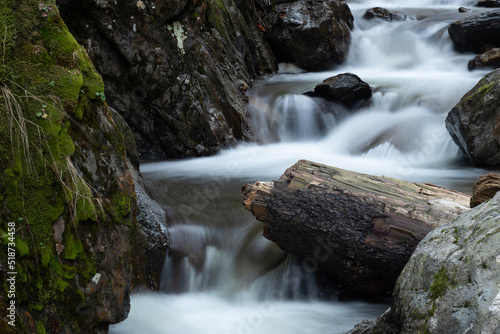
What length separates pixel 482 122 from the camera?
6.20m

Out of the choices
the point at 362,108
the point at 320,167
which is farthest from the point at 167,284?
the point at 362,108

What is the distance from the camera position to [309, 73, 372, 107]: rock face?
361 inches

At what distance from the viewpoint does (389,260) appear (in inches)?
135

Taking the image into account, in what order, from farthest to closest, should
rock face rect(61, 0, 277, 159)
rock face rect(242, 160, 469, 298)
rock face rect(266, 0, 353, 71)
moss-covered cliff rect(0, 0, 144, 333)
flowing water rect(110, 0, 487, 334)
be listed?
rock face rect(266, 0, 353, 71) < rock face rect(61, 0, 277, 159) < flowing water rect(110, 0, 487, 334) < rock face rect(242, 160, 469, 298) < moss-covered cliff rect(0, 0, 144, 333)

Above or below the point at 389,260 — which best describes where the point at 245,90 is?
above

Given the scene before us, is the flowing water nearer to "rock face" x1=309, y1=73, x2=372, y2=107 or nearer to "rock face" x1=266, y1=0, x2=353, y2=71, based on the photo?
"rock face" x1=309, y1=73, x2=372, y2=107

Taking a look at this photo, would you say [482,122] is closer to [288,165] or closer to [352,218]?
[288,165]

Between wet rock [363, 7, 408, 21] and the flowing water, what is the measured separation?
384mm

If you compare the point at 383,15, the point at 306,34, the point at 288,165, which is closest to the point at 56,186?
the point at 288,165

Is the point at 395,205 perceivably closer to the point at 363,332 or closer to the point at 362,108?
the point at 363,332

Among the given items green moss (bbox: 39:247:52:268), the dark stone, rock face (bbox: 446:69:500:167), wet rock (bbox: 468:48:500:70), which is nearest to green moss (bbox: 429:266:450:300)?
the dark stone

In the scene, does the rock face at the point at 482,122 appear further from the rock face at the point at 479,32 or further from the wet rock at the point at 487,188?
the rock face at the point at 479,32

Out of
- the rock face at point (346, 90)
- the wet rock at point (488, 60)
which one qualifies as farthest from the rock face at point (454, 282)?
the wet rock at point (488, 60)

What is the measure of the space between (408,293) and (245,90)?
7.13 m
